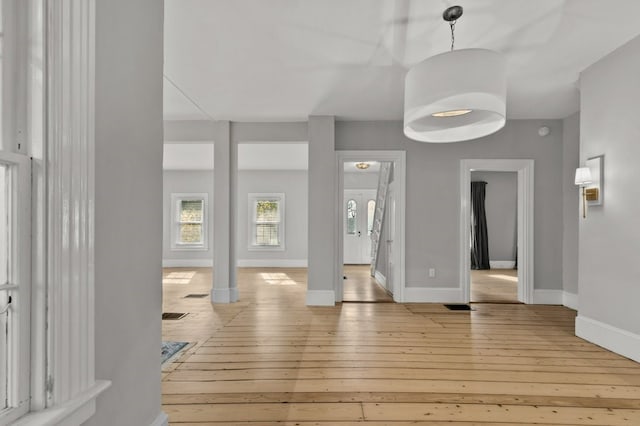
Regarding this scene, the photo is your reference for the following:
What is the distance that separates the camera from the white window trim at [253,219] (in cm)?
955

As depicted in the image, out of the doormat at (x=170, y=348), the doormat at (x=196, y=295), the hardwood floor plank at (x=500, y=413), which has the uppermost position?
the hardwood floor plank at (x=500, y=413)

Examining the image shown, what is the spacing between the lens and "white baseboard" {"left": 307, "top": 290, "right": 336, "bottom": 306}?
4930mm

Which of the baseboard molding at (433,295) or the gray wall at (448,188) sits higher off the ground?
the gray wall at (448,188)

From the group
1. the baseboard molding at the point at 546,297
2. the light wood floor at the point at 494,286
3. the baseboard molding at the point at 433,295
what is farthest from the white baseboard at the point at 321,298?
the baseboard molding at the point at 546,297

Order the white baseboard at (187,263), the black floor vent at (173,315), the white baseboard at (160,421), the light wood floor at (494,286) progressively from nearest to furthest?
the white baseboard at (160,421) → the black floor vent at (173,315) → the light wood floor at (494,286) → the white baseboard at (187,263)

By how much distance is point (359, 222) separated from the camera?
10.3 meters

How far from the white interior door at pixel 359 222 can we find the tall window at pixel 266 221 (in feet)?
6.43

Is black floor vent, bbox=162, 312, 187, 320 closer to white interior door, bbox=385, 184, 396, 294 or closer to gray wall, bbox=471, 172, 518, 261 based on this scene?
white interior door, bbox=385, 184, 396, 294

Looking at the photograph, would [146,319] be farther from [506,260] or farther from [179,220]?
[506,260]

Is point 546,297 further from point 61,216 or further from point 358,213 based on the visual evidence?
point 61,216

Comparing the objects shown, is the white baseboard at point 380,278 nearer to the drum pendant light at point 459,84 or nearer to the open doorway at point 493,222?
the open doorway at point 493,222

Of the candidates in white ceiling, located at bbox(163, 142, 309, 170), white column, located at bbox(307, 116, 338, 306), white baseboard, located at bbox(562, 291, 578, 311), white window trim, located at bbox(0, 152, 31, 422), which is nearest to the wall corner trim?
white column, located at bbox(307, 116, 338, 306)

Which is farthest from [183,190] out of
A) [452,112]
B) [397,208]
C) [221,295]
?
[452,112]

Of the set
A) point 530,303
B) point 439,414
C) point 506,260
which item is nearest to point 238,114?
point 439,414
